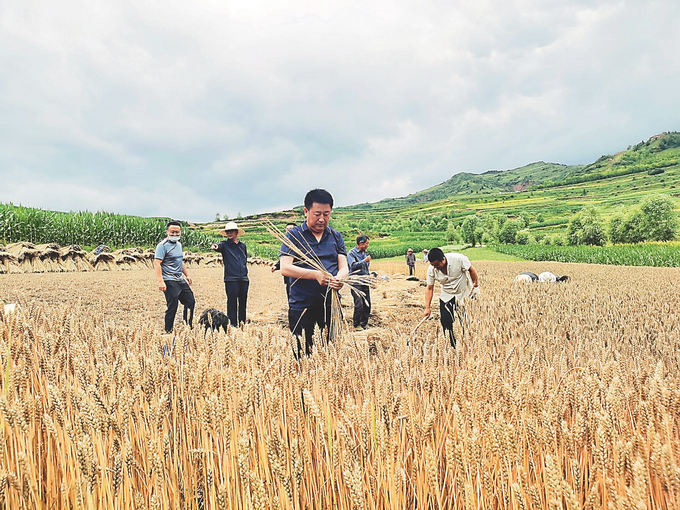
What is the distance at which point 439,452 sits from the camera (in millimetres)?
1876

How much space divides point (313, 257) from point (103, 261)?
17945 millimetres

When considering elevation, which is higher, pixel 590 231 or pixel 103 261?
pixel 590 231

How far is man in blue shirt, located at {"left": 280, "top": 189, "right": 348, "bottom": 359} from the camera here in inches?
148

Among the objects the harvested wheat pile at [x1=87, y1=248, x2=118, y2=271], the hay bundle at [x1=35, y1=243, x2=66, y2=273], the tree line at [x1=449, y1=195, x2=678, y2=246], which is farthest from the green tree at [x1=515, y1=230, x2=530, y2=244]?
the hay bundle at [x1=35, y1=243, x2=66, y2=273]

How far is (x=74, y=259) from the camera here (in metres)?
17.0

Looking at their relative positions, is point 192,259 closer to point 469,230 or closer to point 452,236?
point 452,236

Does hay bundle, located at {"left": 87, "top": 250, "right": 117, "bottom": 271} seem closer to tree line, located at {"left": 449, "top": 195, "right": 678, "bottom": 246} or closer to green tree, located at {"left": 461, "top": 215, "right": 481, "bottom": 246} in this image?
tree line, located at {"left": 449, "top": 195, "right": 678, "bottom": 246}

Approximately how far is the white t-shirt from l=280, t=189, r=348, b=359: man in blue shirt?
2184 millimetres

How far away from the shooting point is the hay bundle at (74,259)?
16.5 metres

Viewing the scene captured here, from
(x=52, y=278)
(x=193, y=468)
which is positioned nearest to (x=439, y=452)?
(x=193, y=468)

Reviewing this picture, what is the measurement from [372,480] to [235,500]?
57 cm

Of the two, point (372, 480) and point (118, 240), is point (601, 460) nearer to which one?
point (372, 480)

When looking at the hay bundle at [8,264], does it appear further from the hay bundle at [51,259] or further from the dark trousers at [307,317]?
the dark trousers at [307,317]

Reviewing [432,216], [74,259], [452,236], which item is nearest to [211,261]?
[74,259]
